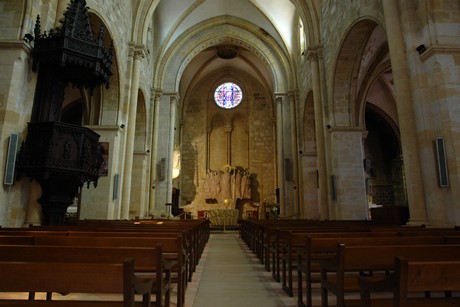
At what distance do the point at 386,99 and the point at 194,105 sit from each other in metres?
14.5

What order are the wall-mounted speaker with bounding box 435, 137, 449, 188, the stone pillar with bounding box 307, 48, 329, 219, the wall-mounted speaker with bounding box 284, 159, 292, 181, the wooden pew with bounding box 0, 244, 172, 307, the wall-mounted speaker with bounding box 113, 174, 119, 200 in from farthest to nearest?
1. the wall-mounted speaker with bounding box 284, 159, 292, 181
2. the stone pillar with bounding box 307, 48, 329, 219
3. the wall-mounted speaker with bounding box 113, 174, 119, 200
4. the wall-mounted speaker with bounding box 435, 137, 449, 188
5. the wooden pew with bounding box 0, 244, 172, 307

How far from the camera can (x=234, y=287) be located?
468 cm

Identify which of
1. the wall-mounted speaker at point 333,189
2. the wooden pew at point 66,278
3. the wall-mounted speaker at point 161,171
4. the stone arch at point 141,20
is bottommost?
the wooden pew at point 66,278

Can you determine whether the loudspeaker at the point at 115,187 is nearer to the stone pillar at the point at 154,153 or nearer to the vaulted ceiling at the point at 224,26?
the stone pillar at the point at 154,153

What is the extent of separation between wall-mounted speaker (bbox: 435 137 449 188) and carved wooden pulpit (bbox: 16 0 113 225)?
24.6ft

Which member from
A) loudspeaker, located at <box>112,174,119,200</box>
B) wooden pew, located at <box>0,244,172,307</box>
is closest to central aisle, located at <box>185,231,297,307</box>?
wooden pew, located at <box>0,244,172,307</box>

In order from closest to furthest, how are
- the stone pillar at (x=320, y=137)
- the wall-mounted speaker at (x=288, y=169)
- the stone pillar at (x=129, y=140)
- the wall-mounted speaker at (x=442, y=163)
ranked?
the wall-mounted speaker at (x=442, y=163) → the stone pillar at (x=129, y=140) → the stone pillar at (x=320, y=137) → the wall-mounted speaker at (x=288, y=169)

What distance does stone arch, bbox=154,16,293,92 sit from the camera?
2017 cm

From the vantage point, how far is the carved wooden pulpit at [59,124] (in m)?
6.62

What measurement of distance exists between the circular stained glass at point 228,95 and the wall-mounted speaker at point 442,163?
21610mm

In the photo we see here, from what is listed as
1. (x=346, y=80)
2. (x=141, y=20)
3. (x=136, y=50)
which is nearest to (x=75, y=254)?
(x=346, y=80)

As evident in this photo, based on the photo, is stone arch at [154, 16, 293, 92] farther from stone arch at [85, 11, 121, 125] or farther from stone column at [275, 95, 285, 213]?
stone arch at [85, 11, 121, 125]

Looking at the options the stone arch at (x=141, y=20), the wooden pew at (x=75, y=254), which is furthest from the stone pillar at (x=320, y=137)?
the wooden pew at (x=75, y=254)

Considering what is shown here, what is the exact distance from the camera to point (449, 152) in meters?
6.14
